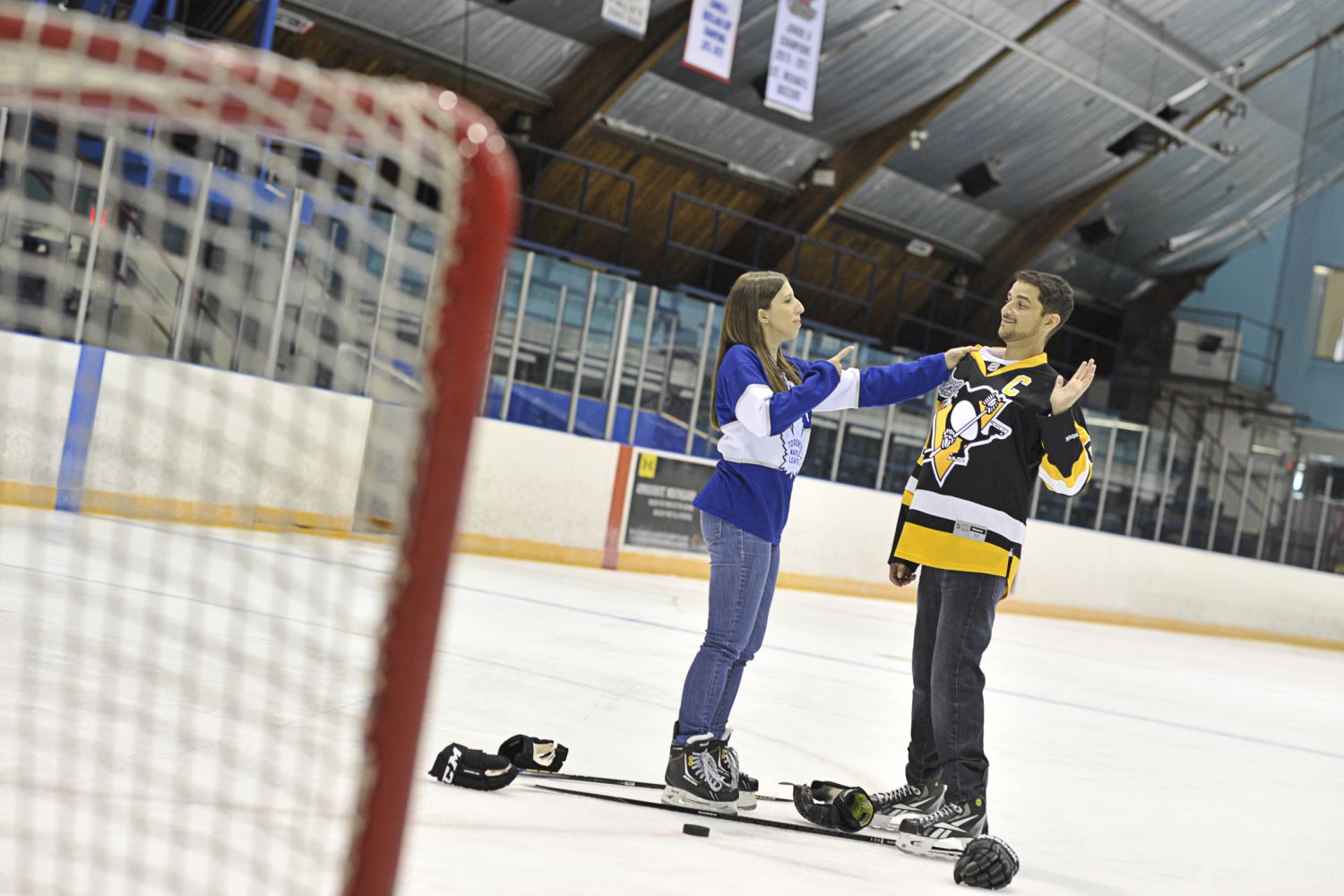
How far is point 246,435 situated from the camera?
24.0 ft

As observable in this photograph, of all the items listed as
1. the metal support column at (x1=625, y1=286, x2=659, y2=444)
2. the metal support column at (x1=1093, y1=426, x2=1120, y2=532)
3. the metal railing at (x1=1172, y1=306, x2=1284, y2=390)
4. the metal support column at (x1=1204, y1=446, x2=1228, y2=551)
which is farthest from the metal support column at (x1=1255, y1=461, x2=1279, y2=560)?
the metal support column at (x1=625, y1=286, x2=659, y2=444)

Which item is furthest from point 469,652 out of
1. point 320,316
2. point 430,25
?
point 430,25

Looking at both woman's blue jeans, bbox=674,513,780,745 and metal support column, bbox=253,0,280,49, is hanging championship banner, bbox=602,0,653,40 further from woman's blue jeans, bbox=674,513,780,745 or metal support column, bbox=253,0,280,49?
woman's blue jeans, bbox=674,513,780,745

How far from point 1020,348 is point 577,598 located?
16.5ft

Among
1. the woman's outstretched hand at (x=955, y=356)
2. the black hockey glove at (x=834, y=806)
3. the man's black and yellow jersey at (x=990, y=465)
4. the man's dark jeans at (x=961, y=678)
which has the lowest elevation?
the black hockey glove at (x=834, y=806)

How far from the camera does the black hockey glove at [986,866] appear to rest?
2787 millimetres

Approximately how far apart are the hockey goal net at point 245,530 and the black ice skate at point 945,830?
130 centimetres

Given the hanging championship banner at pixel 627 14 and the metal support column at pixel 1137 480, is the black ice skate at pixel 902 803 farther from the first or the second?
the metal support column at pixel 1137 480

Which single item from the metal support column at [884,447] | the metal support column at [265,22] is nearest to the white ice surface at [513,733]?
the metal support column at [265,22]

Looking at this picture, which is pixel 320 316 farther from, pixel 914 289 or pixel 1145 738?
pixel 914 289

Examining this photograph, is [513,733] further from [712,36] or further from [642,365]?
[712,36]

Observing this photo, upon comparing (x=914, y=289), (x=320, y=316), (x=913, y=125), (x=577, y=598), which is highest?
(x=913, y=125)

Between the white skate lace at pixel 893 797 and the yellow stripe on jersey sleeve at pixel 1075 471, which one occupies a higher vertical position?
the yellow stripe on jersey sleeve at pixel 1075 471

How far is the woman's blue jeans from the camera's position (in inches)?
123
